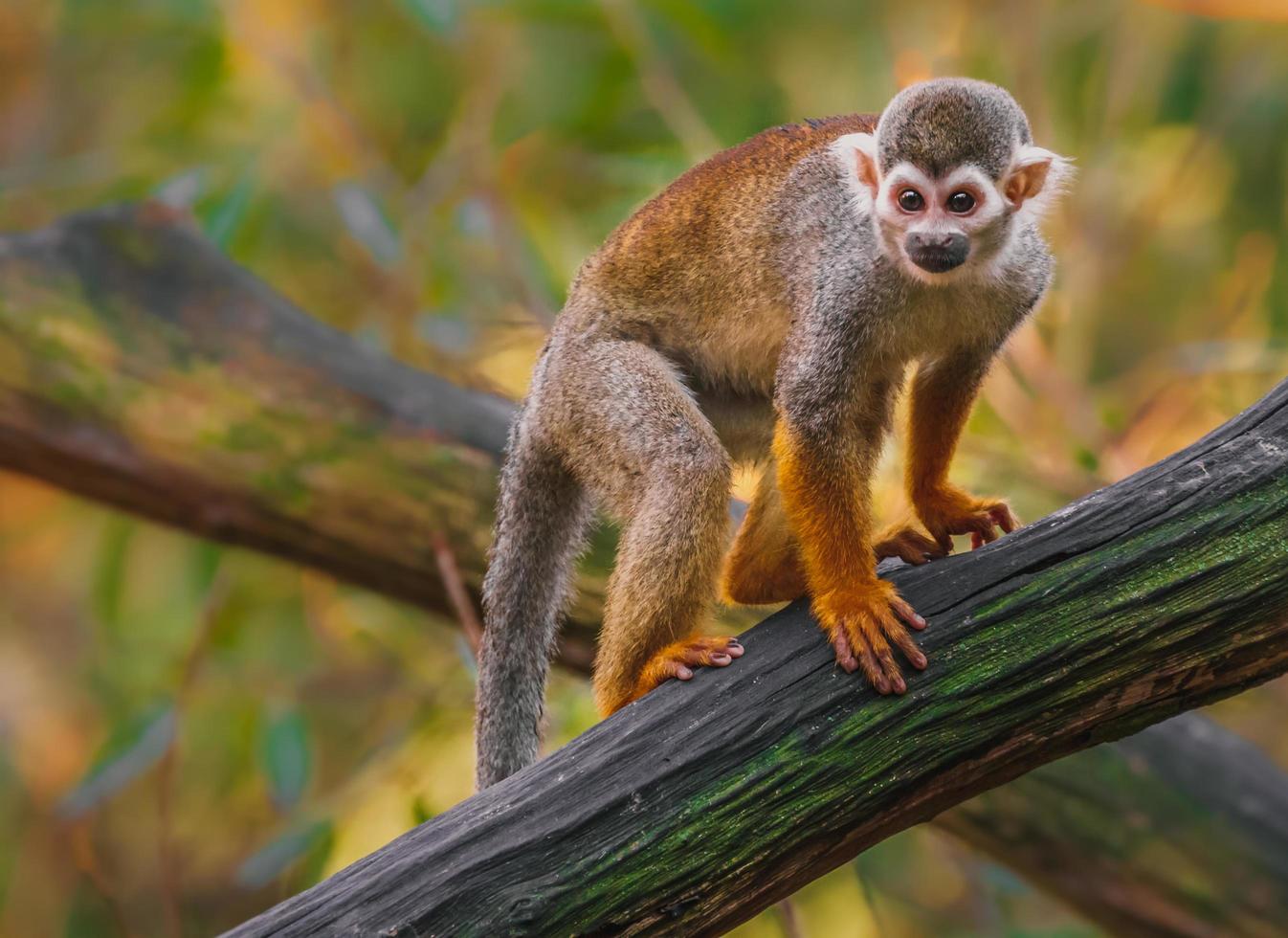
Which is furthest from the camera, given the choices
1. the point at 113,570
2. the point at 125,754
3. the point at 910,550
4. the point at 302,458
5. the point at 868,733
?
the point at 113,570

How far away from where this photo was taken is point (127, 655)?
532 centimetres

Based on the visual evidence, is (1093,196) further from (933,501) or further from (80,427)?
(80,427)

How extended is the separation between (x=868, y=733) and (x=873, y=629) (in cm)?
18

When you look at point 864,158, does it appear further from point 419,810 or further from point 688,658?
point 419,810

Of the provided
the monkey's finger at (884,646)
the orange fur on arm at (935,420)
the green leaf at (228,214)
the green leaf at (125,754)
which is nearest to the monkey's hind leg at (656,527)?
the monkey's finger at (884,646)

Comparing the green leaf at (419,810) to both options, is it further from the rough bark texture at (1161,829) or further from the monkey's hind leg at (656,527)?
the rough bark texture at (1161,829)

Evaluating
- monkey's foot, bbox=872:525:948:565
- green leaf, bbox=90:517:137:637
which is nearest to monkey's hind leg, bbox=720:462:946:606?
monkey's foot, bbox=872:525:948:565

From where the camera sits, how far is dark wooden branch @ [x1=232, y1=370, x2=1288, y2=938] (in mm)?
2146

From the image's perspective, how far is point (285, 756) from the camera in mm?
4473

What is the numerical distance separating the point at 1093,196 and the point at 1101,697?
3.42 m

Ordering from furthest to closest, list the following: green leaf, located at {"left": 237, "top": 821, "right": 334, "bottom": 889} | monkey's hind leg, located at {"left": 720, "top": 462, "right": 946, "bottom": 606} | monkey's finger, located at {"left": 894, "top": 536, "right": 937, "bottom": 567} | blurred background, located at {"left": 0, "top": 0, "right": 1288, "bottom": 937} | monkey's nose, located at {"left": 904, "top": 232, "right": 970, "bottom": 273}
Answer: blurred background, located at {"left": 0, "top": 0, "right": 1288, "bottom": 937} → green leaf, located at {"left": 237, "top": 821, "right": 334, "bottom": 889} → monkey's hind leg, located at {"left": 720, "top": 462, "right": 946, "bottom": 606} → monkey's finger, located at {"left": 894, "top": 536, "right": 937, "bottom": 567} → monkey's nose, located at {"left": 904, "top": 232, "right": 970, "bottom": 273}

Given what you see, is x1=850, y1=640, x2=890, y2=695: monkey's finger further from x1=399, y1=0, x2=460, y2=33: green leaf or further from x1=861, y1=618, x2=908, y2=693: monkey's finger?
x1=399, y1=0, x2=460, y2=33: green leaf

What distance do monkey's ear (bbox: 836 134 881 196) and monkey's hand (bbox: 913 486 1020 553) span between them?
2.25ft

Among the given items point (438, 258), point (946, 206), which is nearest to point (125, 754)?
point (438, 258)
